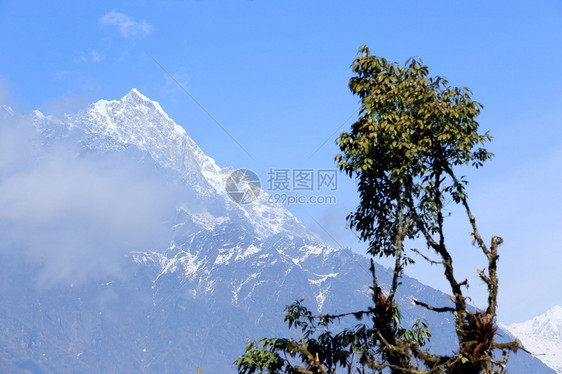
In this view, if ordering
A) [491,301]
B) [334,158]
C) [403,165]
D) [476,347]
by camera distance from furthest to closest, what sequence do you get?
[334,158], [403,165], [491,301], [476,347]

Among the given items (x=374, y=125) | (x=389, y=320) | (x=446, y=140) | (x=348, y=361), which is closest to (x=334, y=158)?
(x=374, y=125)

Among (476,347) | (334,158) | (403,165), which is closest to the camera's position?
(476,347)

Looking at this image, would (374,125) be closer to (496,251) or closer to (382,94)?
(382,94)

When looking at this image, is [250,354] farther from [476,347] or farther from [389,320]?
[476,347]

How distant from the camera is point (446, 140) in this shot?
1858 centimetres

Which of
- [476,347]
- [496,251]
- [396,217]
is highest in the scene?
[396,217]

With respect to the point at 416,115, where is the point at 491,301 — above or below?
below

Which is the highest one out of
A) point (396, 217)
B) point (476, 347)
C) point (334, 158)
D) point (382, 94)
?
point (382, 94)

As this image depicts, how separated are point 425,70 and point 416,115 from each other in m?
2.07

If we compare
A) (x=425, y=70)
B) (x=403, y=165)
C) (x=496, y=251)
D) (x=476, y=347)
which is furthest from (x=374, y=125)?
(x=476, y=347)

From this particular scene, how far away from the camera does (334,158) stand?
64.6 feet

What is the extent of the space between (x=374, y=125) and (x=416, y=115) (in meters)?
1.69

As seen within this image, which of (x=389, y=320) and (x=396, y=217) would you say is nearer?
(x=389, y=320)

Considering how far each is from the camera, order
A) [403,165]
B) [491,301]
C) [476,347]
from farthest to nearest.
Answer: [403,165] < [491,301] < [476,347]
